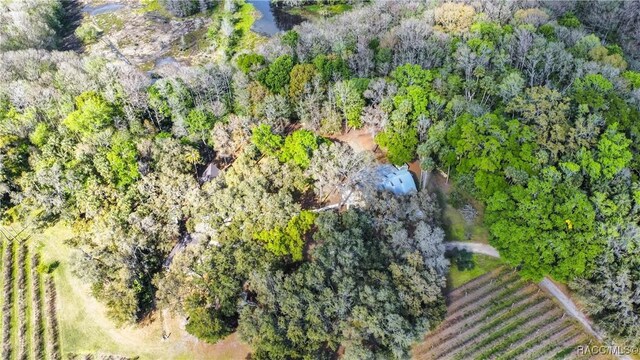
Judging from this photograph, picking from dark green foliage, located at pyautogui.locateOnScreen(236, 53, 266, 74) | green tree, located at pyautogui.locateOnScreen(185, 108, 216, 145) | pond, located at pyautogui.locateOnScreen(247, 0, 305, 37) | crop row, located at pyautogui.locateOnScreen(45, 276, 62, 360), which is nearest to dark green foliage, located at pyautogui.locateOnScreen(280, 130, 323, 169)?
green tree, located at pyautogui.locateOnScreen(185, 108, 216, 145)

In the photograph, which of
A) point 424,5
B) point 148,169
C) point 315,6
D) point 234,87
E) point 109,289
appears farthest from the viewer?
point 315,6

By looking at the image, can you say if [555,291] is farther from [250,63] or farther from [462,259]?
[250,63]

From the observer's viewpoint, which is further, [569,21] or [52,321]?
[569,21]

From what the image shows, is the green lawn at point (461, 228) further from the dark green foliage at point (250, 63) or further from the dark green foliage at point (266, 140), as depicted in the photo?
the dark green foliage at point (250, 63)

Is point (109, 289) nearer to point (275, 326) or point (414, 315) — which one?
point (275, 326)

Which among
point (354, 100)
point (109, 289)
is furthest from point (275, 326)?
point (354, 100)

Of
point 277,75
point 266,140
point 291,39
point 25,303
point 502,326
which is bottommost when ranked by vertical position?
point 25,303

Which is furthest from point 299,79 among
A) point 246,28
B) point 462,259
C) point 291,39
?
point 246,28
